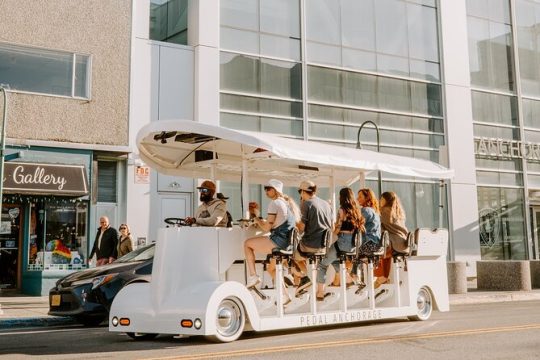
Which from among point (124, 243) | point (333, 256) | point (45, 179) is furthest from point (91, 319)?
point (45, 179)

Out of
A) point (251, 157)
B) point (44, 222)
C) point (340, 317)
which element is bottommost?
point (340, 317)

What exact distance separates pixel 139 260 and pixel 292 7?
1279cm

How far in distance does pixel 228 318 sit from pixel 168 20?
49.8 feet

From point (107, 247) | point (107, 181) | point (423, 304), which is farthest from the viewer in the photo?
point (107, 181)

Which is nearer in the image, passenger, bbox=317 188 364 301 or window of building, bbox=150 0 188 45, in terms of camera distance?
passenger, bbox=317 188 364 301

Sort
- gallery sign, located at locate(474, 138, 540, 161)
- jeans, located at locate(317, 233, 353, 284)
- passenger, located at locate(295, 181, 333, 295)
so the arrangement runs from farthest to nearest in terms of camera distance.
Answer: gallery sign, located at locate(474, 138, 540, 161) → jeans, located at locate(317, 233, 353, 284) → passenger, located at locate(295, 181, 333, 295)

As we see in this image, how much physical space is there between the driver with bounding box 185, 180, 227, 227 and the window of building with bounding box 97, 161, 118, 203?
9.54m

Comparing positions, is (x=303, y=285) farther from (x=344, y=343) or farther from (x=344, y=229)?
(x=344, y=343)

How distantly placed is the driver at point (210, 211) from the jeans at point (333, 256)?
166cm

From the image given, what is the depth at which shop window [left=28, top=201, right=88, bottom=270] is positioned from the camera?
712 inches

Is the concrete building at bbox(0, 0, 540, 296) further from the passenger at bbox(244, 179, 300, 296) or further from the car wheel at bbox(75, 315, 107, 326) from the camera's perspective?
the passenger at bbox(244, 179, 300, 296)

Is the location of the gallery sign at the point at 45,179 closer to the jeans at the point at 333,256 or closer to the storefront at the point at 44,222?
the storefront at the point at 44,222

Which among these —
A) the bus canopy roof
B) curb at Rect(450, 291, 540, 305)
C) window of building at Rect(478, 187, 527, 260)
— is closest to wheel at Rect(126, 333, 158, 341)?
the bus canopy roof

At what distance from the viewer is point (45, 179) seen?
17.6 metres
